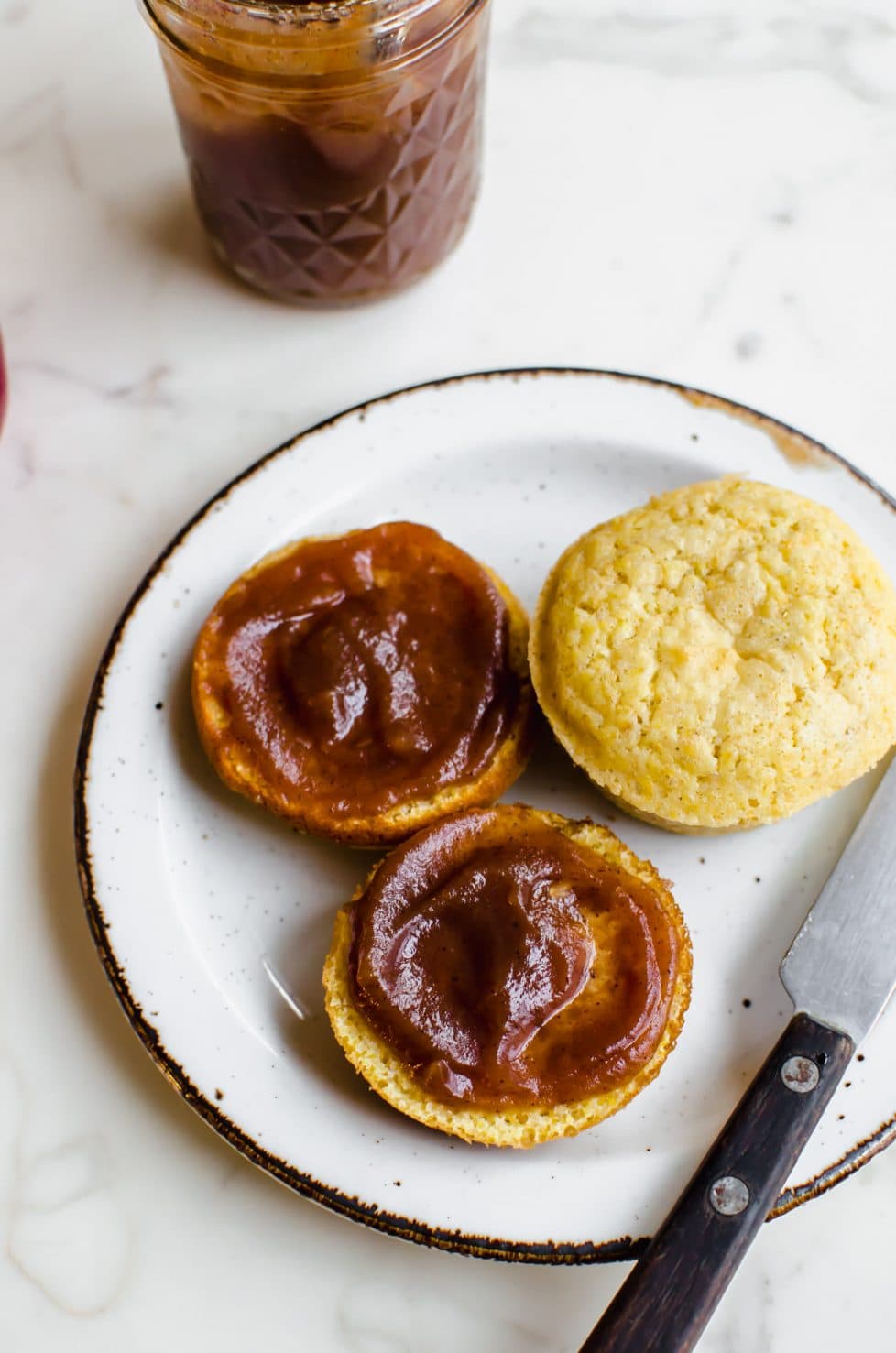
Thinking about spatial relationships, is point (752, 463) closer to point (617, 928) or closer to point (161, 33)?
point (617, 928)

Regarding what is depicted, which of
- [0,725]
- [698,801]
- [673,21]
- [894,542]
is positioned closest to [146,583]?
[0,725]

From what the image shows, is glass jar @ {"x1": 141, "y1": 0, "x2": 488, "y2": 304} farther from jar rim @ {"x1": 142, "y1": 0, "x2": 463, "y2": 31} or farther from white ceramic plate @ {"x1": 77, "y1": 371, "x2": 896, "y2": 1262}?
white ceramic plate @ {"x1": 77, "y1": 371, "x2": 896, "y2": 1262}

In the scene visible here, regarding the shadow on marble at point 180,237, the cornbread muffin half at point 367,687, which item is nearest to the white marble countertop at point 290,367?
the shadow on marble at point 180,237

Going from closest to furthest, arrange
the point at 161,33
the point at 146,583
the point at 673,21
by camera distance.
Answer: the point at 161,33
the point at 146,583
the point at 673,21

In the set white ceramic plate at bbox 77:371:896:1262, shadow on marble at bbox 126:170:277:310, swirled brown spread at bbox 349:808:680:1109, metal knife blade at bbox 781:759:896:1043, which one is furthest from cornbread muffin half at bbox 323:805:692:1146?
shadow on marble at bbox 126:170:277:310

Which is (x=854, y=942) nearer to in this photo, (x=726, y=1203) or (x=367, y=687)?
(x=726, y=1203)
